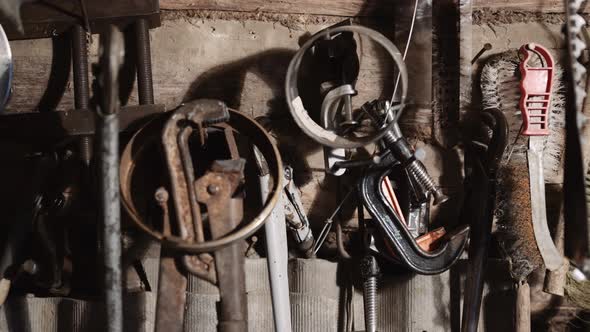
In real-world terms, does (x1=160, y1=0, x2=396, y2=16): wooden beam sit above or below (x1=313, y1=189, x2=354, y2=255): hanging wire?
above

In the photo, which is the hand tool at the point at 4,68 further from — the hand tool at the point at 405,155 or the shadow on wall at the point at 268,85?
the hand tool at the point at 405,155

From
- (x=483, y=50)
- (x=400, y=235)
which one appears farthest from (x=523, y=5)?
(x=400, y=235)

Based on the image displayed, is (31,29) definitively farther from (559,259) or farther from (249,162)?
(559,259)

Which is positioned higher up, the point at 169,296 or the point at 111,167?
the point at 111,167

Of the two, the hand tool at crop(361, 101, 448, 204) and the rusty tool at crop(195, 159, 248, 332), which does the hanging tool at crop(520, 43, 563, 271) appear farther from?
the rusty tool at crop(195, 159, 248, 332)

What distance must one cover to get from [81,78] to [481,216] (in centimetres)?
60

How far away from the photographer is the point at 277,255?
2.69 ft

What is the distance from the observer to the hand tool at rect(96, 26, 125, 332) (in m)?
0.59

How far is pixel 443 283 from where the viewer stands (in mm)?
867

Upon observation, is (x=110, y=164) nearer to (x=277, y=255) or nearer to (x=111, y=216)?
(x=111, y=216)

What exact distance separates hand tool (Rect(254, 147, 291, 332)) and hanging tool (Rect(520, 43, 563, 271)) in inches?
13.8

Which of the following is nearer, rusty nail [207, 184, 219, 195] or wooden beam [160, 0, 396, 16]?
rusty nail [207, 184, 219, 195]

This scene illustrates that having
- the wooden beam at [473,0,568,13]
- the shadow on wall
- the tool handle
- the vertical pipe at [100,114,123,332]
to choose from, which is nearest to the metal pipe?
the shadow on wall

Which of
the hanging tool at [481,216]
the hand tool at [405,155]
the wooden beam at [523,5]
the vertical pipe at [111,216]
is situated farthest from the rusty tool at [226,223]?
the wooden beam at [523,5]
